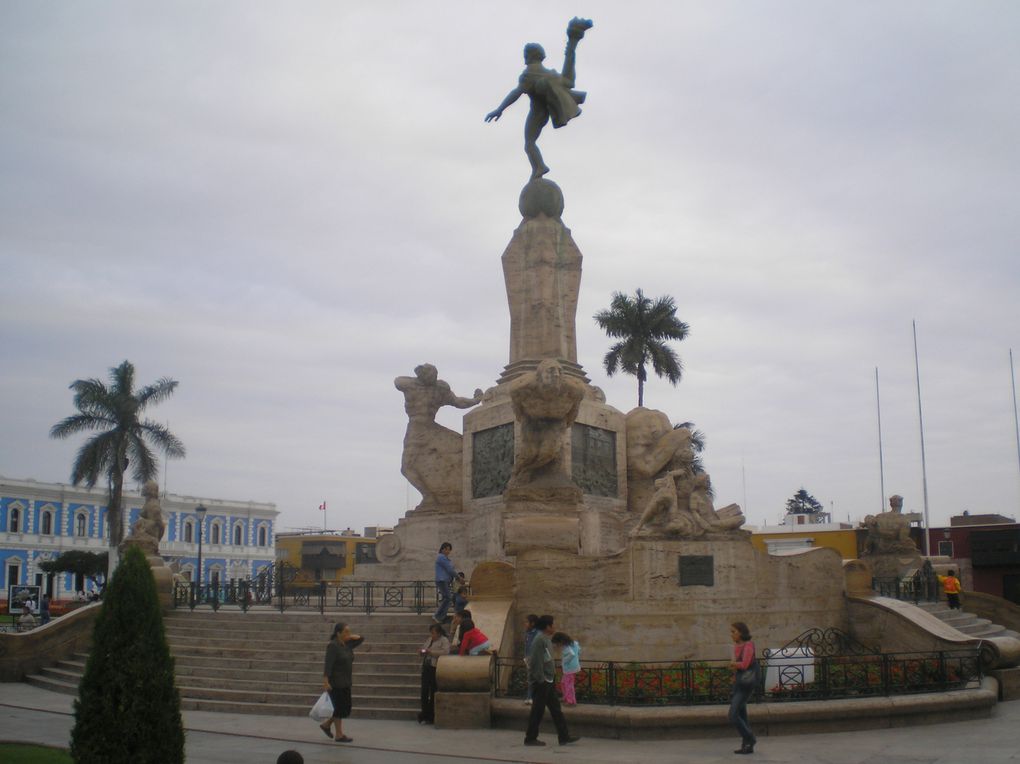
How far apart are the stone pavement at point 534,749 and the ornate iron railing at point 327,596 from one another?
5.15 metres

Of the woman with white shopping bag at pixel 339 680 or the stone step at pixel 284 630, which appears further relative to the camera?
the stone step at pixel 284 630

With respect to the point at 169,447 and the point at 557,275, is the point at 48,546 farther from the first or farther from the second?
the point at 557,275

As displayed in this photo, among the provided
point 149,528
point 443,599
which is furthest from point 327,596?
point 149,528

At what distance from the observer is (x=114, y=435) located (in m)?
46.5

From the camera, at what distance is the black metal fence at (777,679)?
12289 millimetres

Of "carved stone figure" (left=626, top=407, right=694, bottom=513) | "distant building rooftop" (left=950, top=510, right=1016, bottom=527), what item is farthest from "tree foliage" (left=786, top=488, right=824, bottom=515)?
"carved stone figure" (left=626, top=407, right=694, bottom=513)

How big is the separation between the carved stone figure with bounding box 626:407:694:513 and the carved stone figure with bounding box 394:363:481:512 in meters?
3.67

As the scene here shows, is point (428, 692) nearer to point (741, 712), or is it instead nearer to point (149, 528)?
point (741, 712)

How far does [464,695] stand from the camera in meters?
12.8

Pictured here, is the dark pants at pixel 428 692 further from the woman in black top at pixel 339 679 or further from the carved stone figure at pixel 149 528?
the carved stone figure at pixel 149 528

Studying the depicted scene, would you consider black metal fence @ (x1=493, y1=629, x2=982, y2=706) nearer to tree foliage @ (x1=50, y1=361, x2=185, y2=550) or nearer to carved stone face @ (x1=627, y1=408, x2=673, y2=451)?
carved stone face @ (x1=627, y1=408, x2=673, y2=451)

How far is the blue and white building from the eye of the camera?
2717 inches

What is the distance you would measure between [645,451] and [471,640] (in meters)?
9.90

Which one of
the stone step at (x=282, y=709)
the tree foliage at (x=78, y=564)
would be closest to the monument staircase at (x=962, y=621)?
the stone step at (x=282, y=709)
